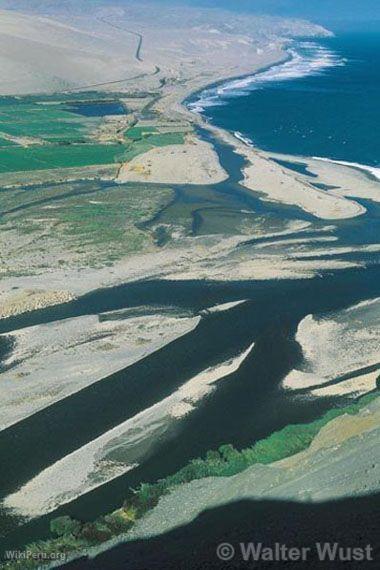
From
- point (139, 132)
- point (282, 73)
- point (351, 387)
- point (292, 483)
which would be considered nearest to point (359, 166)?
point (139, 132)

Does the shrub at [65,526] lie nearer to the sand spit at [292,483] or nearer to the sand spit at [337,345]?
the sand spit at [292,483]

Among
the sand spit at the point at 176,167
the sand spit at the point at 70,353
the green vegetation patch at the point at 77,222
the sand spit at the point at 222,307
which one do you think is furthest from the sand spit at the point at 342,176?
the sand spit at the point at 70,353

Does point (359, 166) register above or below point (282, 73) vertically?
below

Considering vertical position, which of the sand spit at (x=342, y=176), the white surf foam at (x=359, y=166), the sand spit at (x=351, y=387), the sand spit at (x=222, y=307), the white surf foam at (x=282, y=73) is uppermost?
the white surf foam at (x=282, y=73)

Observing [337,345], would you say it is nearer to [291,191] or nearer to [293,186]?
[291,191]

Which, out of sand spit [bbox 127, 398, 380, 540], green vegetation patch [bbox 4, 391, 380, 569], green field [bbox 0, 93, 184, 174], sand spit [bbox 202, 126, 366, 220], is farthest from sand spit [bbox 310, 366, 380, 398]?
green field [bbox 0, 93, 184, 174]
